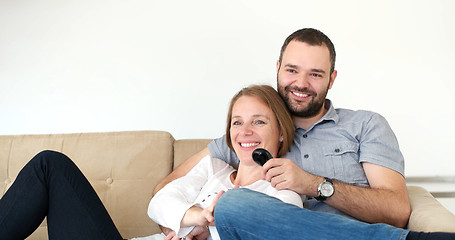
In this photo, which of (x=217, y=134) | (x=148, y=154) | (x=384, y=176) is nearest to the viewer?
(x=384, y=176)

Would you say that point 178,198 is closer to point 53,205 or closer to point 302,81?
point 53,205

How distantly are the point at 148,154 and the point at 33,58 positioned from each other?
41.7 inches

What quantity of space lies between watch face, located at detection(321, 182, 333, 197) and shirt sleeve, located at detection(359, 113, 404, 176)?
223 millimetres

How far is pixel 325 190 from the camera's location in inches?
69.2

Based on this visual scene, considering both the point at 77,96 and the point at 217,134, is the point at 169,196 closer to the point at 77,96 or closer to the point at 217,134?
the point at 217,134

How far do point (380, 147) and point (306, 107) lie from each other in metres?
0.32

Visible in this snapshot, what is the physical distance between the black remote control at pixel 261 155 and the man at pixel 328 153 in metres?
0.04

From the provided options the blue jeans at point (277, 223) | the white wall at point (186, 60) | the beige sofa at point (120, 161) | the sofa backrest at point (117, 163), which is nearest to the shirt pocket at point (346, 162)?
the blue jeans at point (277, 223)

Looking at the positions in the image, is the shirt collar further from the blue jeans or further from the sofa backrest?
the sofa backrest

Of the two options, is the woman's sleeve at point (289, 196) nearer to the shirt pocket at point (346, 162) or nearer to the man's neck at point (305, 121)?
the shirt pocket at point (346, 162)

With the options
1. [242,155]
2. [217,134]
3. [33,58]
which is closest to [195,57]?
[217,134]

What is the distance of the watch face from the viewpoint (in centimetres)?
175

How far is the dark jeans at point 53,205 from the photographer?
5.64 ft

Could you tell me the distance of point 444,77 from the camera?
298 cm
